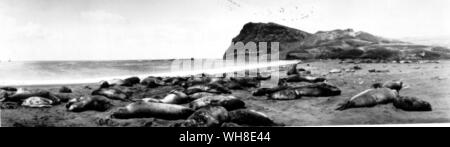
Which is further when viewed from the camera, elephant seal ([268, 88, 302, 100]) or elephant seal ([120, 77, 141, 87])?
elephant seal ([120, 77, 141, 87])

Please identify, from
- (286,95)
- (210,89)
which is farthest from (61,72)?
(286,95)

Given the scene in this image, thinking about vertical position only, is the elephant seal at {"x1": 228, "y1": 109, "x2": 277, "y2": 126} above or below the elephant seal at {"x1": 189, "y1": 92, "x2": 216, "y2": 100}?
below

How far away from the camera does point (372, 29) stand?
28.7 feet

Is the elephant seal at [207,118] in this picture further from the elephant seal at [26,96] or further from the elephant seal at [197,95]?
the elephant seal at [26,96]

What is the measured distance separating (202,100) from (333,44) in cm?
847

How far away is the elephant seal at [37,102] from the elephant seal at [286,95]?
15.1 ft

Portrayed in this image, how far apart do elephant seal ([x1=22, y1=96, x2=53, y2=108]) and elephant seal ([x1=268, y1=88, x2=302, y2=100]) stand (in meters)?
4.61

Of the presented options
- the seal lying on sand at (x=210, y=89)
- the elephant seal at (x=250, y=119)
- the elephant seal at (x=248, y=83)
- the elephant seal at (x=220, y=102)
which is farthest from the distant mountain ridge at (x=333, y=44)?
the elephant seal at (x=250, y=119)

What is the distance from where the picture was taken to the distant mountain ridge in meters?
10.4

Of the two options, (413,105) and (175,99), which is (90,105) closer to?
(175,99)

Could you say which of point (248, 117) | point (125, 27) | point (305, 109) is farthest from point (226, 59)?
point (248, 117)

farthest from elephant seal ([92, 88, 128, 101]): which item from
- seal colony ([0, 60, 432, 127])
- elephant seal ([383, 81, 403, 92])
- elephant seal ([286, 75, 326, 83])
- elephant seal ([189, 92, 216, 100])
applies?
elephant seal ([383, 81, 403, 92])

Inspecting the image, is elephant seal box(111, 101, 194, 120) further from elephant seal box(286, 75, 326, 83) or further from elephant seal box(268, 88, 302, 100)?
elephant seal box(286, 75, 326, 83)

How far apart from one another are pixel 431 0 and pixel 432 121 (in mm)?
2730
